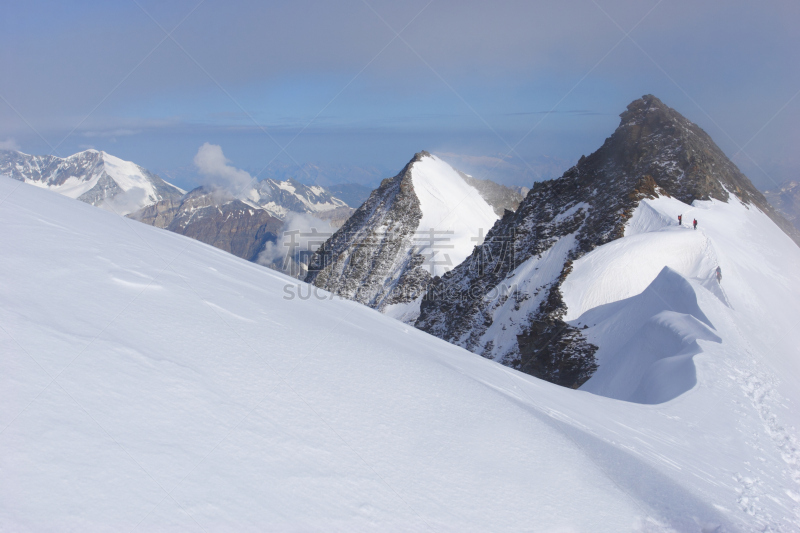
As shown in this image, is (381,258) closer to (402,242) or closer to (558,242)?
(402,242)

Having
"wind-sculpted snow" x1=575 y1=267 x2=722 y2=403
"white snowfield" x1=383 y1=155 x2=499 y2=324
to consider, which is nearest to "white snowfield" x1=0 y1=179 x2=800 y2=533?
"wind-sculpted snow" x1=575 y1=267 x2=722 y2=403

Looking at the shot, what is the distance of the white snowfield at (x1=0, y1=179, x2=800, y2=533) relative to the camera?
3.12m

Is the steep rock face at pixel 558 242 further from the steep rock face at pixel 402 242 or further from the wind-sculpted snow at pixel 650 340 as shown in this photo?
the steep rock face at pixel 402 242

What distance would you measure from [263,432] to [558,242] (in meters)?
39.7

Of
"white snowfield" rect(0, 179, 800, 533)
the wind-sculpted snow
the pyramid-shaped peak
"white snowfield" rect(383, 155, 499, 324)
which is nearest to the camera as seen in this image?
"white snowfield" rect(0, 179, 800, 533)

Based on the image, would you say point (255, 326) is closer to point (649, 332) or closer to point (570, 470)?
point (570, 470)

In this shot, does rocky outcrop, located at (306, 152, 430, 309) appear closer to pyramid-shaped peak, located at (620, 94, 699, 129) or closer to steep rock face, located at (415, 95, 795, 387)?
steep rock face, located at (415, 95, 795, 387)

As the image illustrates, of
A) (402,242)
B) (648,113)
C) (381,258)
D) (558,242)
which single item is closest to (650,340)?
(558,242)

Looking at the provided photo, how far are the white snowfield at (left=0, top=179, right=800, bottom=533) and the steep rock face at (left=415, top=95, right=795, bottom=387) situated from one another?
68.2 ft

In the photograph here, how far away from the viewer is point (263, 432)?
13.8 ft

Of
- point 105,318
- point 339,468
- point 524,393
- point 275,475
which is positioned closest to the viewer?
point 275,475

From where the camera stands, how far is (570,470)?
17.1ft

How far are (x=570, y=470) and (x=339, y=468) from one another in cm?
308

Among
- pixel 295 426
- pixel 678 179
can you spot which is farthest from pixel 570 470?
pixel 678 179
